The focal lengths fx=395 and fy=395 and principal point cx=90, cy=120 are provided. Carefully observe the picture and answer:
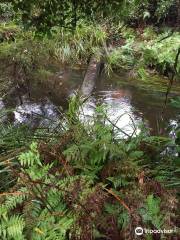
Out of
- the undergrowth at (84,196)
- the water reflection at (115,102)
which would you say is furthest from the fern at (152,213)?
the water reflection at (115,102)

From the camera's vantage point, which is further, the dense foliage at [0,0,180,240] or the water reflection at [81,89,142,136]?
the water reflection at [81,89,142,136]

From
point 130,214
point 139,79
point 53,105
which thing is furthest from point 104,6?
point 139,79

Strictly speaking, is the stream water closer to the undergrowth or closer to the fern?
the undergrowth

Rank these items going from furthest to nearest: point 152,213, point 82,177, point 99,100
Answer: point 99,100
point 82,177
point 152,213

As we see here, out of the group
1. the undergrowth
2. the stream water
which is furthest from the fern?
the stream water

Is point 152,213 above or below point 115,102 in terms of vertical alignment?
above

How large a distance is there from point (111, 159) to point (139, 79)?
6.67m

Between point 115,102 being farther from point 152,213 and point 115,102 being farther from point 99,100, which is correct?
point 152,213

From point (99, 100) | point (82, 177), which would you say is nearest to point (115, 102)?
point (99, 100)

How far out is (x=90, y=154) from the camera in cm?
286

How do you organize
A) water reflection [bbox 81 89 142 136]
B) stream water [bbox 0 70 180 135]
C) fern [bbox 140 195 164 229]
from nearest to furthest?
1. fern [bbox 140 195 164 229]
2. stream water [bbox 0 70 180 135]
3. water reflection [bbox 81 89 142 136]

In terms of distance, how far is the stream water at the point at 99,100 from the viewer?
7363mm

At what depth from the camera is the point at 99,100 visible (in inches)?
320

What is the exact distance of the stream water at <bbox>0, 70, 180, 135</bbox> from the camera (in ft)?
24.2
